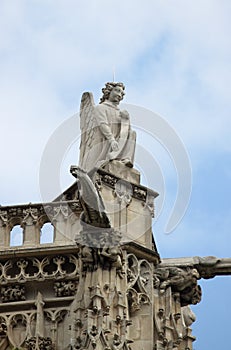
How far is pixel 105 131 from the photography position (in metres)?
26.3

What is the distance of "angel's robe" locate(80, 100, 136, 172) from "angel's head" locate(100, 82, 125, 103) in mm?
172

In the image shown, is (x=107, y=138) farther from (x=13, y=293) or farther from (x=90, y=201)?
(x=13, y=293)

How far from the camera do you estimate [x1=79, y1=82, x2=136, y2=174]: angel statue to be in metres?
26.1

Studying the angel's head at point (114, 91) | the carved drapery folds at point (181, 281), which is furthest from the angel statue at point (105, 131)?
the carved drapery folds at point (181, 281)

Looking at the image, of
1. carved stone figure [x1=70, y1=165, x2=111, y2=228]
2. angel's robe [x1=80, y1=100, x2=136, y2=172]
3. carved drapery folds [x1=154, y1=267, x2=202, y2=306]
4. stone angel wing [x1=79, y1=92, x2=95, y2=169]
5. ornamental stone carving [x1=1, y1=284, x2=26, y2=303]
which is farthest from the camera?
stone angel wing [x1=79, y1=92, x2=95, y2=169]

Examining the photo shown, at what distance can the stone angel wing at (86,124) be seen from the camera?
26.4 meters

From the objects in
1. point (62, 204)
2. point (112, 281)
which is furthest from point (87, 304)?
point (62, 204)

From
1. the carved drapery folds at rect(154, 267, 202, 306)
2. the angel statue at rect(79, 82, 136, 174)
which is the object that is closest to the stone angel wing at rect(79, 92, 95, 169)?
the angel statue at rect(79, 82, 136, 174)

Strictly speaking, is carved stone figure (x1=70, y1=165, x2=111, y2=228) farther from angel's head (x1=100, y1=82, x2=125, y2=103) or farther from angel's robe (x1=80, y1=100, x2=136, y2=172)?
angel's head (x1=100, y1=82, x2=125, y2=103)

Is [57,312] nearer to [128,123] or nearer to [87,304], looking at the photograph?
[87,304]

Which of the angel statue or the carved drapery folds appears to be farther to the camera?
the angel statue

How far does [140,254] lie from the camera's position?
83.4 ft

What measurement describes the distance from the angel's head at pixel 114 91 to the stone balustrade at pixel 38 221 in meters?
2.13

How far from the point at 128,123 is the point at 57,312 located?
3.51 metres
